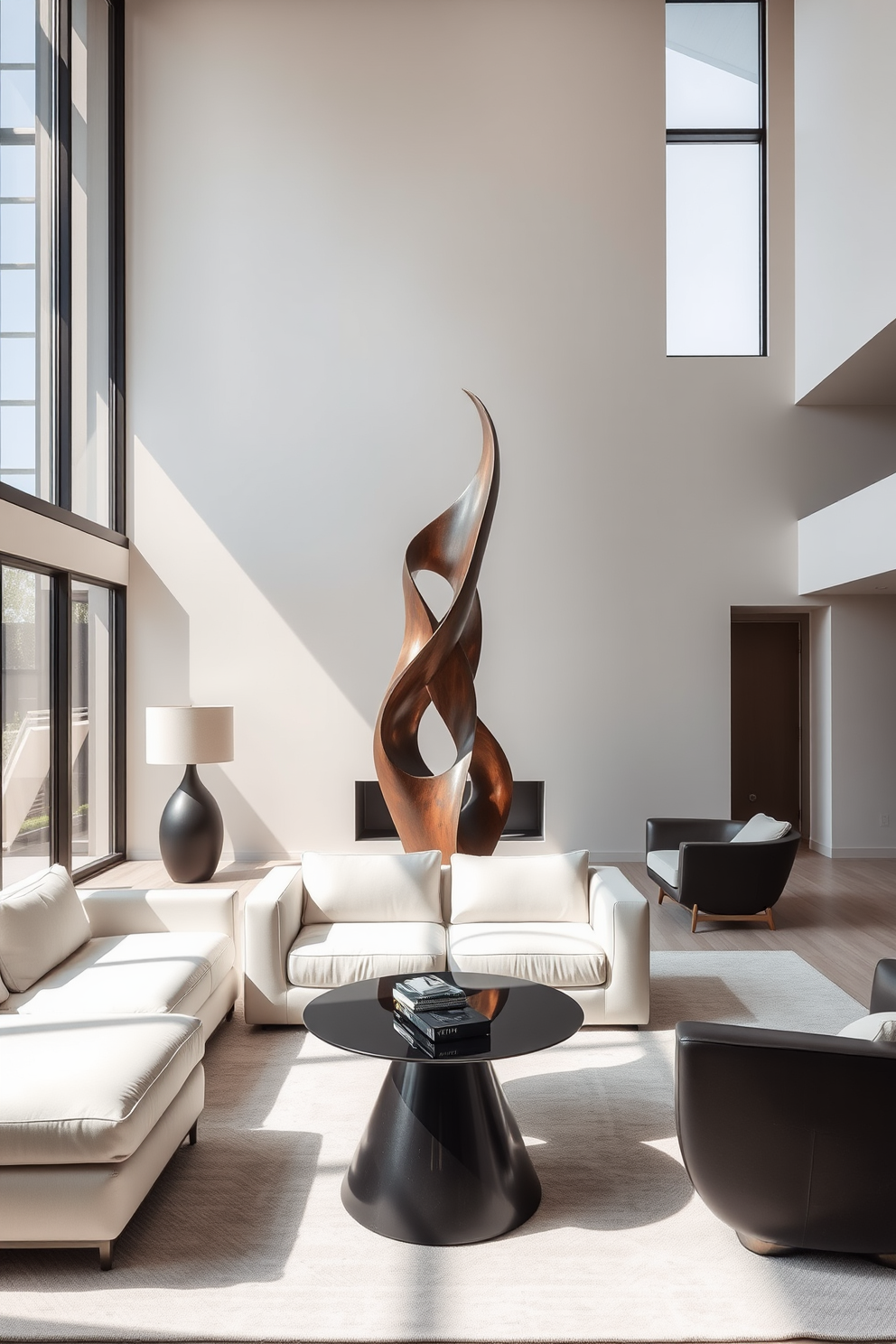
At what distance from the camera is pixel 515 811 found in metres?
7.73

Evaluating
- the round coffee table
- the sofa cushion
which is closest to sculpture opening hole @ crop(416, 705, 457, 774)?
the round coffee table

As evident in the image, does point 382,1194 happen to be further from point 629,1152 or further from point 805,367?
point 805,367

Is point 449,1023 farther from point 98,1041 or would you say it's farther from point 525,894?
point 525,894

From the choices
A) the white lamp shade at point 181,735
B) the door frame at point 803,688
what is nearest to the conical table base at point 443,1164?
the white lamp shade at point 181,735

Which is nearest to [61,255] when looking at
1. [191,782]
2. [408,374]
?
[408,374]

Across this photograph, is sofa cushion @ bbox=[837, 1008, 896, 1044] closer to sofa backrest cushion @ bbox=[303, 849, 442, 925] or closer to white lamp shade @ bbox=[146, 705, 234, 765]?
sofa backrest cushion @ bbox=[303, 849, 442, 925]

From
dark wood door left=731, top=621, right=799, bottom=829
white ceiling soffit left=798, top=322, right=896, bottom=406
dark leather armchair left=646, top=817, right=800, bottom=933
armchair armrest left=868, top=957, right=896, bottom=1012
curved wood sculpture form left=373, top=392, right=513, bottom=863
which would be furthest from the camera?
dark wood door left=731, top=621, right=799, bottom=829

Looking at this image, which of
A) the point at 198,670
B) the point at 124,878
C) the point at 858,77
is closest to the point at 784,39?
the point at 858,77

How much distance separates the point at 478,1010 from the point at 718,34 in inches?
339

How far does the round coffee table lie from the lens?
94.0 inches

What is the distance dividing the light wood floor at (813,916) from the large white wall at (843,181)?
3.83 m

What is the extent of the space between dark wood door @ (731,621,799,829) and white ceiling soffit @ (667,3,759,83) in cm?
483

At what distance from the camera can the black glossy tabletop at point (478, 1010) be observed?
97.3 inches

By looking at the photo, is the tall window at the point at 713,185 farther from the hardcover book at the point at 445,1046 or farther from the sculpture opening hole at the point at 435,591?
the hardcover book at the point at 445,1046
